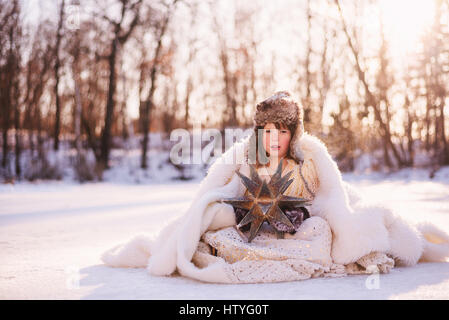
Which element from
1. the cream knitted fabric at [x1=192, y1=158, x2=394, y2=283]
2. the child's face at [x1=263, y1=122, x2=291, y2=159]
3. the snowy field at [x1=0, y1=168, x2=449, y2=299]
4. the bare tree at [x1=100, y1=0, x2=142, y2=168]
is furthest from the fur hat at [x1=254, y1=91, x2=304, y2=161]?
the bare tree at [x1=100, y1=0, x2=142, y2=168]

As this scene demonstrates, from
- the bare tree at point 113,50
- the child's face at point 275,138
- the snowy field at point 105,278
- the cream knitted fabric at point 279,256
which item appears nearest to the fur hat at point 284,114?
the child's face at point 275,138

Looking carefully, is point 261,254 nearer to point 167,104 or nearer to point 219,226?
point 219,226

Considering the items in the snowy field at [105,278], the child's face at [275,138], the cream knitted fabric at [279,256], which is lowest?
the snowy field at [105,278]

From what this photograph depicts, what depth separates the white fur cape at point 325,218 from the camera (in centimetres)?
262

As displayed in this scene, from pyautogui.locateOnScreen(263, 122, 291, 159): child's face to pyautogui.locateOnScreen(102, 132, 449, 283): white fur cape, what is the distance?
3.7 inches

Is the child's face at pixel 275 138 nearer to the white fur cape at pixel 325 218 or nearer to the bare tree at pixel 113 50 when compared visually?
the white fur cape at pixel 325 218

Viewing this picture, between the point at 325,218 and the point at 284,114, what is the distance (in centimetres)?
72

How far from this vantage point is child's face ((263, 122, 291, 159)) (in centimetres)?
296

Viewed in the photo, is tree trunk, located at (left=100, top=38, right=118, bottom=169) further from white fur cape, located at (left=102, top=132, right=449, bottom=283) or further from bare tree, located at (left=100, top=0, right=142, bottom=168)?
white fur cape, located at (left=102, top=132, right=449, bottom=283)

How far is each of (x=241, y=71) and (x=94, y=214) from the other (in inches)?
767

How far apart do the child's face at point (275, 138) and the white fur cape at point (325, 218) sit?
9 cm

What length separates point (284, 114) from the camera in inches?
115

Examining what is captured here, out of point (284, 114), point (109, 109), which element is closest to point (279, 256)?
point (284, 114)

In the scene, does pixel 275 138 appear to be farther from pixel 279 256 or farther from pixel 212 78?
pixel 212 78
